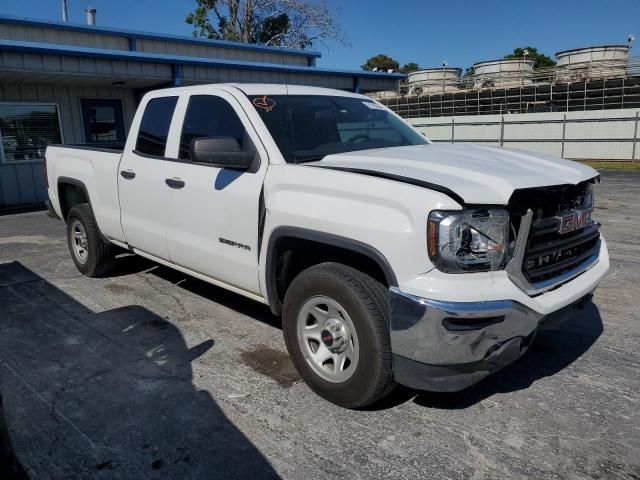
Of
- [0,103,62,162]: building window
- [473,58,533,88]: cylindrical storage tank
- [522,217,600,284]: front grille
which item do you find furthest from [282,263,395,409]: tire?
[473,58,533,88]: cylindrical storage tank

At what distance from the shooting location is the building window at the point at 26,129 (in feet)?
41.0

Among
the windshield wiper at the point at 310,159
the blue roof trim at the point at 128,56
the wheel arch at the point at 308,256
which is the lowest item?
the wheel arch at the point at 308,256

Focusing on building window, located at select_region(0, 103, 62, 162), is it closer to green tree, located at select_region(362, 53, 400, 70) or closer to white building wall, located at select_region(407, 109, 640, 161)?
white building wall, located at select_region(407, 109, 640, 161)

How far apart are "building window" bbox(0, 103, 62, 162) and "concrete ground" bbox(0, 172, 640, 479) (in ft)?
30.6

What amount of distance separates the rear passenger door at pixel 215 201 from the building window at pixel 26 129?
9.85m

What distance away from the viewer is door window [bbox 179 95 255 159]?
12.9ft

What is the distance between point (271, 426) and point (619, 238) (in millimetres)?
6523

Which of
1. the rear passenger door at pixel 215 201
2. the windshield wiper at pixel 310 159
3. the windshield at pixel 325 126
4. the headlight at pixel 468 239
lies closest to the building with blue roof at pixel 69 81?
the windshield at pixel 325 126

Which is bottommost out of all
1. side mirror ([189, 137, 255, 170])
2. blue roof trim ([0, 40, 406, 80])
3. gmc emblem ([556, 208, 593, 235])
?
gmc emblem ([556, 208, 593, 235])

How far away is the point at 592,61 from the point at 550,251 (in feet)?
137

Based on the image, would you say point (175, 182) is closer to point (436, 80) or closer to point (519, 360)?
point (519, 360)

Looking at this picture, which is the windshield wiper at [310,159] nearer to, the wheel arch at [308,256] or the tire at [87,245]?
the wheel arch at [308,256]

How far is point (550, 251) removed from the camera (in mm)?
3018

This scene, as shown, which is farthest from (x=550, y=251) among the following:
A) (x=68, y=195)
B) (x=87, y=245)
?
(x=68, y=195)
